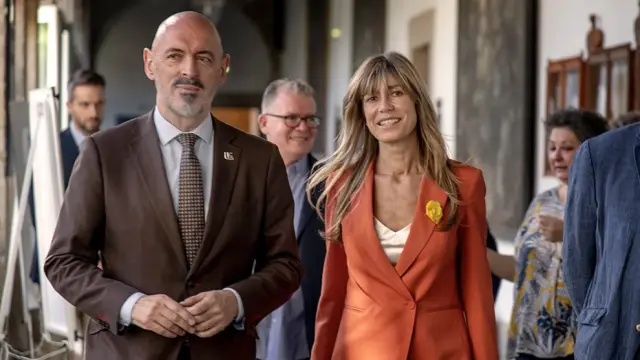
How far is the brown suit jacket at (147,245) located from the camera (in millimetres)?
2834

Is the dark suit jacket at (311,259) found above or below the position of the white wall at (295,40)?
below

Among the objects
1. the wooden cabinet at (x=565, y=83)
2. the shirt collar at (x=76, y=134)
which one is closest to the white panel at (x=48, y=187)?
the shirt collar at (x=76, y=134)

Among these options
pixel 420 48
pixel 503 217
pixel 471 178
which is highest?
pixel 420 48

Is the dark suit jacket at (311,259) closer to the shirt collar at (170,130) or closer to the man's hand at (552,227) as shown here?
the man's hand at (552,227)

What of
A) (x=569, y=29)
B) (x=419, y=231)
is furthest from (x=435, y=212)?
(x=569, y=29)

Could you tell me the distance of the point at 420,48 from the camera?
1116 centimetres

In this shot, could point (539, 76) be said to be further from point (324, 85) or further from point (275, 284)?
point (324, 85)

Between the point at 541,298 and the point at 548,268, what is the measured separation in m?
0.12

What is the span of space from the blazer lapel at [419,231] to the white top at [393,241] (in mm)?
34

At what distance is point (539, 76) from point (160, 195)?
5.20m

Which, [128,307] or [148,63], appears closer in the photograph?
[128,307]

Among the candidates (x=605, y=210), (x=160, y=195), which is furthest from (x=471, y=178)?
(x=160, y=195)

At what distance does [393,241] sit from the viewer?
3.12 metres

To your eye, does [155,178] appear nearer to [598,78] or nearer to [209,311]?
[209,311]
